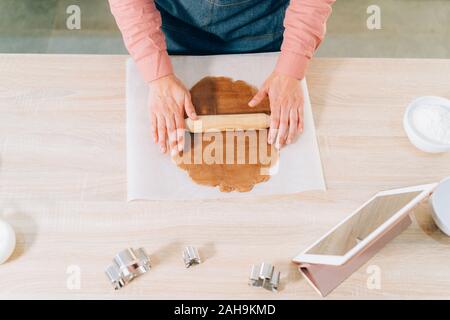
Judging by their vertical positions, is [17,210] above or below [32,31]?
below

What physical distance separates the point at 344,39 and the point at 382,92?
1.01 m

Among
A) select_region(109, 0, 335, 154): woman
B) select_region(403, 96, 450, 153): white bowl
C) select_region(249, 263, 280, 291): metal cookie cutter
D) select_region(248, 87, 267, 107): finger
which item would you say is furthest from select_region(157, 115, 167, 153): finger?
select_region(403, 96, 450, 153): white bowl

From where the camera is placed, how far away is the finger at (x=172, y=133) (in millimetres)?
878

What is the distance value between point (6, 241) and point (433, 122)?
2.70ft

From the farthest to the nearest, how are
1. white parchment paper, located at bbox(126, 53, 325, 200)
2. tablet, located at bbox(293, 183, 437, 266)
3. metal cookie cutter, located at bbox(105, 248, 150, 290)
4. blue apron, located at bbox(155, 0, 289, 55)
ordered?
blue apron, located at bbox(155, 0, 289, 55), white parchment paper, located at bbox(126, 53, 325, 200), metal cookie cutter, located at bbox(105, 248, 150, 290), tablet, located at bbox(293, 183, 437, 266)

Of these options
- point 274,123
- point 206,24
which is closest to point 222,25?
point 206,24

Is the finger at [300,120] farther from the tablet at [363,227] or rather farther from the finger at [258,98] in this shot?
the tablet at [363,227]

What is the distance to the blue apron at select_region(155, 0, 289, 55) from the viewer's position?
3.19 feet

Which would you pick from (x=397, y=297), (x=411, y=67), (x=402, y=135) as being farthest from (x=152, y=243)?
(x=411, y=67)

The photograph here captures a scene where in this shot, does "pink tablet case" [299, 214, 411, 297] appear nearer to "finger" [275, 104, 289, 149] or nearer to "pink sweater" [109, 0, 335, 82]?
"finger" [275, 104, 289, 149]

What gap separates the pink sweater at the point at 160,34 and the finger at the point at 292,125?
0.27ft

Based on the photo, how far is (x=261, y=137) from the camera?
0.91m

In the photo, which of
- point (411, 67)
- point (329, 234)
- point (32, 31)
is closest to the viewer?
point (329, 234)

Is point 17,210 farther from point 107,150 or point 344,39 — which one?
point 344,39
